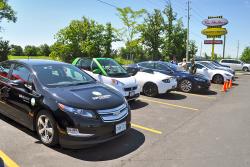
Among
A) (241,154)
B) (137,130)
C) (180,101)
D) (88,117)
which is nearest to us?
(88,117)

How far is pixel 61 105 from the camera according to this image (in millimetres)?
4465

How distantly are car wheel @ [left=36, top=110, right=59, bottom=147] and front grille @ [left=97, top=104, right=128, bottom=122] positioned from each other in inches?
33.6

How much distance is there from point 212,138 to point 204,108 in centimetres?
339

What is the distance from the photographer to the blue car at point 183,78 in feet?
39.2

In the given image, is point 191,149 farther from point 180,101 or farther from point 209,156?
point 180,101

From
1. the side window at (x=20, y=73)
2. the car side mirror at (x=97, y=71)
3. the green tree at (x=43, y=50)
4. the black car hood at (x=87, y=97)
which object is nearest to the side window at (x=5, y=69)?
the side window at (x=20, y=73)

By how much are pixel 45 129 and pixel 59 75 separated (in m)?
1.33

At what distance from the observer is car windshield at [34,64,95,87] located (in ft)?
17.1

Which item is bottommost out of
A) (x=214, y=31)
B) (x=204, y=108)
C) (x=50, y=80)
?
(x=204, y=108)

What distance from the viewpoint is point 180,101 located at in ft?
32.5

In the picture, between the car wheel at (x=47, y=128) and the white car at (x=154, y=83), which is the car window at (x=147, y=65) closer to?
the white car at (x=154, y=83)

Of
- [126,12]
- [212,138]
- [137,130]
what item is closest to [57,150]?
[137,130]

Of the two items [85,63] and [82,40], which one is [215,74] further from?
[82,40]

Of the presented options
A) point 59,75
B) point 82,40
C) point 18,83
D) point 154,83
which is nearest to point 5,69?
point 18,83
